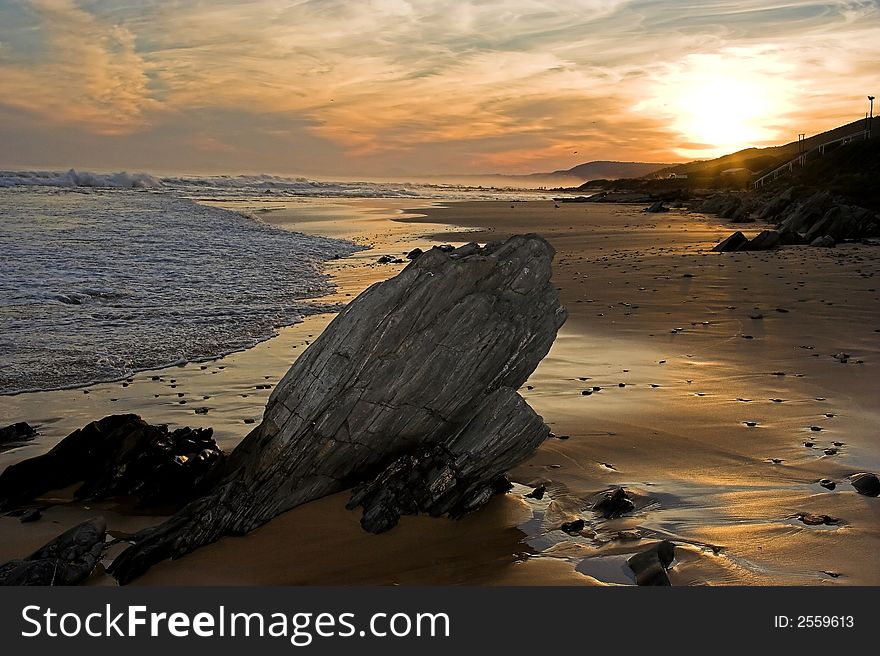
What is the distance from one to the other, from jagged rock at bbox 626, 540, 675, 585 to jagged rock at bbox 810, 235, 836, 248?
2390cm

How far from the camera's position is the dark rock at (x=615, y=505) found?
658 cm

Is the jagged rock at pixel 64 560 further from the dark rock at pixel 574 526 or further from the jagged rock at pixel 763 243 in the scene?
the jagged rock at pixel 763 243

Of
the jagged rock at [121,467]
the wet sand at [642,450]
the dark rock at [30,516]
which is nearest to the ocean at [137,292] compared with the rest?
the wet sand at [642,450]

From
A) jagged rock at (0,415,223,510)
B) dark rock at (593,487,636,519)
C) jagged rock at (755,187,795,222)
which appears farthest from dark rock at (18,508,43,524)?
jagged rock at (755,187,795,222)

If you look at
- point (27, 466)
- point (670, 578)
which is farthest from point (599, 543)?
point (27, 466)

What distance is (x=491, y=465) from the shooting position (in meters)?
6.96

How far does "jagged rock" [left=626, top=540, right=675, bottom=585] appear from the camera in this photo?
5371 millimetres

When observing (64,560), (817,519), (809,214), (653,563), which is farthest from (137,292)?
(809,214)

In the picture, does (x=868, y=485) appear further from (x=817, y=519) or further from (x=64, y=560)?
(x=64, y=560)

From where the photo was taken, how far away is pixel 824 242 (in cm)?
2669

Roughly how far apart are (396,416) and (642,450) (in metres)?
2.74

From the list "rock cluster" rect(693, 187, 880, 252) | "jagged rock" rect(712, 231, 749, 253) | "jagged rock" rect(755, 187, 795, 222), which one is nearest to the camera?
"jagged rock" rect(712, 231, 749, 253)

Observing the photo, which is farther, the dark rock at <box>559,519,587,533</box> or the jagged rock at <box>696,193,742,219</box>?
the jagged rock at <box>696,193,742,219</box>

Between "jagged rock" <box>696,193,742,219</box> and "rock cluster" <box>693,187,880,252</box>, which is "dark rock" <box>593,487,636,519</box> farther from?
"jagged rock" <box>696,193,742,219</box>
